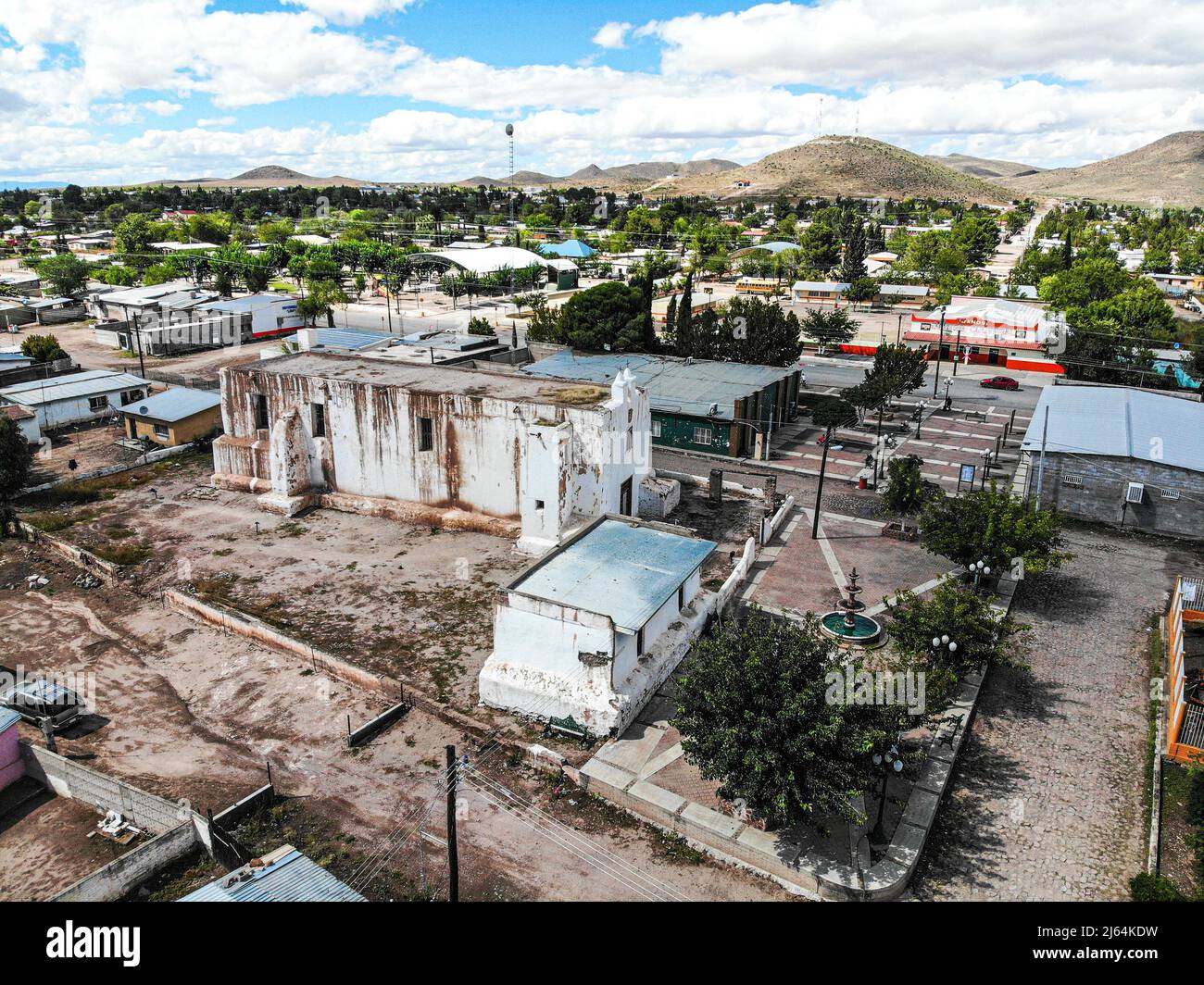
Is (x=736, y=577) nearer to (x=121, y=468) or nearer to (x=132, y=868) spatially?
(x=132, y=868)

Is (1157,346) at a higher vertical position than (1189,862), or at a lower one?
higher

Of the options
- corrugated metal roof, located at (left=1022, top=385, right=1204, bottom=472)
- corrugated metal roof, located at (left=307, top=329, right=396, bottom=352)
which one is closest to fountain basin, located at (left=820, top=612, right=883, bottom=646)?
corrugated metal roof, located at (left=1022, top=385, right=1204, bottom=472)

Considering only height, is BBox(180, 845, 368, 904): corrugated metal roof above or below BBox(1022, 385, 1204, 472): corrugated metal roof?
below

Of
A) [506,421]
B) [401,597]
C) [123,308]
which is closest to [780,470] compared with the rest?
[506,421]

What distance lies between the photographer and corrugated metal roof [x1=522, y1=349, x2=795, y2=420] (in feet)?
134

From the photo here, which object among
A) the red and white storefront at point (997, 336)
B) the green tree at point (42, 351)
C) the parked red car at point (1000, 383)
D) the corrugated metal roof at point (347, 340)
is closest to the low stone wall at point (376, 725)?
the corrugated metal roof at point (347, 340)

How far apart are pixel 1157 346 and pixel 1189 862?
50064 mm

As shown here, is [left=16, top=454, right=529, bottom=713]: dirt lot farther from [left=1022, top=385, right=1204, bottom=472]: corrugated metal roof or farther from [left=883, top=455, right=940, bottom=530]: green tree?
[left=1022, top=385, right=1204, bottom=472]: corrugated metal roof

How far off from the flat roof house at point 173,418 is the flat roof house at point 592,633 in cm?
2534

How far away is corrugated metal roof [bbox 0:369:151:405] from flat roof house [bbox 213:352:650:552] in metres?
14.7

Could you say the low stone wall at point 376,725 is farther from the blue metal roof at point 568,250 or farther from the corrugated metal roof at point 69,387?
the blue metal roof at point 568,250

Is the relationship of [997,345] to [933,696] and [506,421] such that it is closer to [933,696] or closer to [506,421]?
[506,421]

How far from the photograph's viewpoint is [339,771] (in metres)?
19.0
